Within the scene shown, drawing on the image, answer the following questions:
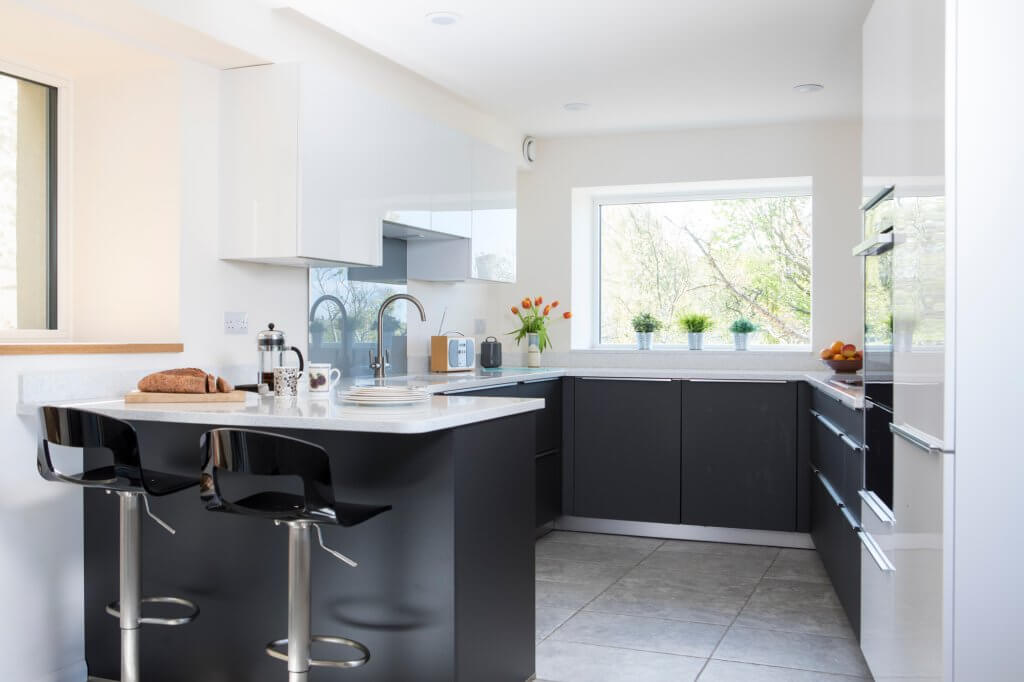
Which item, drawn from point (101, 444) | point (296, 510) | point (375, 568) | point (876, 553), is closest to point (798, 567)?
point (876, 553)

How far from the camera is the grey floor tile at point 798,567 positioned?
4199 mm

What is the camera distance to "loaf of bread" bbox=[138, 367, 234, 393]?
278 cm

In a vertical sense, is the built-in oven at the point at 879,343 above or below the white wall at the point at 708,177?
below

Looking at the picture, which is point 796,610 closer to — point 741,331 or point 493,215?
point 741,331

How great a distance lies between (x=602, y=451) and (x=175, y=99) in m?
2.91

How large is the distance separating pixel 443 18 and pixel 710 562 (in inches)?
112

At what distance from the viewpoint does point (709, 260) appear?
580 cm

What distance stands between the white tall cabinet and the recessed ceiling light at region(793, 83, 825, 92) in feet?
5.97

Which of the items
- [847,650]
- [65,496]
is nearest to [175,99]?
[65,496]

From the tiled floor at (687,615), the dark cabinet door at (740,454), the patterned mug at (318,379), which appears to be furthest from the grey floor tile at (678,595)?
the patterned mug at (318,379)

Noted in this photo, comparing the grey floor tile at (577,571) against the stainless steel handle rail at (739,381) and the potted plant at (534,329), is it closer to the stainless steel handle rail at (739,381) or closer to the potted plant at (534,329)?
the stainless steel handle rail at (739,381)

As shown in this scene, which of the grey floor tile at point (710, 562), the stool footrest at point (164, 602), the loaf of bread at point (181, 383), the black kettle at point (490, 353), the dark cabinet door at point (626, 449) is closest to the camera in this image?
the stool footrest at point (164, 602)

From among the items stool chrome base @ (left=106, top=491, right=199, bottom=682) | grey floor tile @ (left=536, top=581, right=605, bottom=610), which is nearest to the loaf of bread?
stool chrome base @ (left=106, top=491, right=199, bottom=682)

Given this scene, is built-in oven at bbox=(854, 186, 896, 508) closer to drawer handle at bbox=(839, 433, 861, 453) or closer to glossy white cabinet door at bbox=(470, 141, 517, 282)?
drawer handle at bbox=(839, 433, 861, 453)
